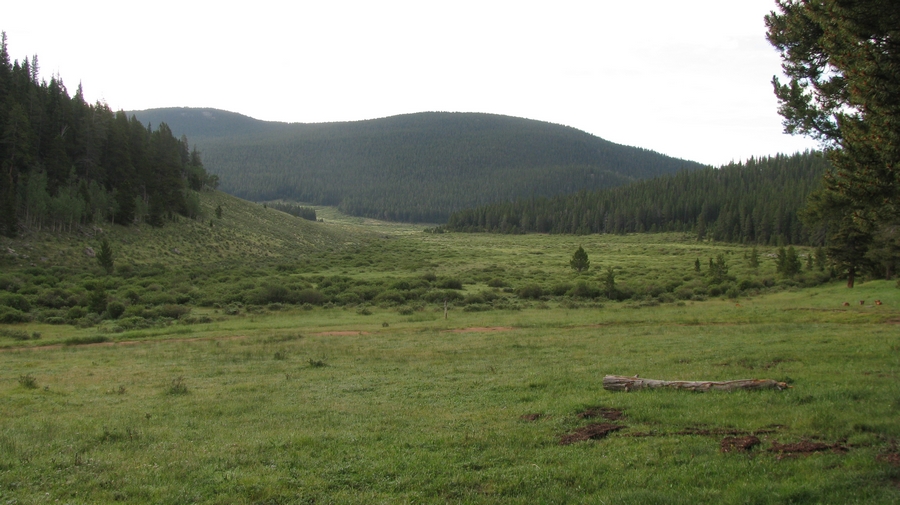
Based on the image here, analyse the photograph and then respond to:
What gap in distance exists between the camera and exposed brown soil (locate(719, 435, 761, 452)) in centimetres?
844

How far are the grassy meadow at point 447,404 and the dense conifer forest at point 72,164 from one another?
24.5m

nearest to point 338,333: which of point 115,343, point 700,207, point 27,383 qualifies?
point 115,343

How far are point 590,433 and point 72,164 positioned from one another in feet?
271

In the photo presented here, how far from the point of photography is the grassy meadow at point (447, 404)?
24.9 feet

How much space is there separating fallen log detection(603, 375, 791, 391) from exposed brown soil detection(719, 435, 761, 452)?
3.56 meters

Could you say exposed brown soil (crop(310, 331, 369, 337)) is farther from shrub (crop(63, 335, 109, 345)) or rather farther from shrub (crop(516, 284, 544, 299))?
shrub (crop(516, 284, 544, 299))

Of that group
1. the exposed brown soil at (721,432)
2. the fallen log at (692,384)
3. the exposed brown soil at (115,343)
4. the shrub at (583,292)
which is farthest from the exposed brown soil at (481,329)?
the exposed brown soil at (721,432)

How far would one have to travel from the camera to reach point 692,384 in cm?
1252

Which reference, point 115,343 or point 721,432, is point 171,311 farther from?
point 721,432

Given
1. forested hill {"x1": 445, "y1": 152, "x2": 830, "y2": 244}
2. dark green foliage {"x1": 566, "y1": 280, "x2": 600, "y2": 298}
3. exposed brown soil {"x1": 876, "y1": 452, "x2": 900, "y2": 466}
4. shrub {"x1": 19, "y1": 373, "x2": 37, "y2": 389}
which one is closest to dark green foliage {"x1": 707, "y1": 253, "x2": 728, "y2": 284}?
dark green foliage {"x1": 566, "y1": 280, "x2": 600, "y2": 298}

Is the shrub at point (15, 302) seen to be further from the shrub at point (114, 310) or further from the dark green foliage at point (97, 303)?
the shrub at point (114, 310)

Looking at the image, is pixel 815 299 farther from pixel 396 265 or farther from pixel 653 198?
pixel 653 198

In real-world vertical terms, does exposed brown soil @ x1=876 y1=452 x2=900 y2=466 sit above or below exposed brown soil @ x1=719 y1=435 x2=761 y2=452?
above

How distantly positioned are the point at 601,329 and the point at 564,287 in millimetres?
22064
